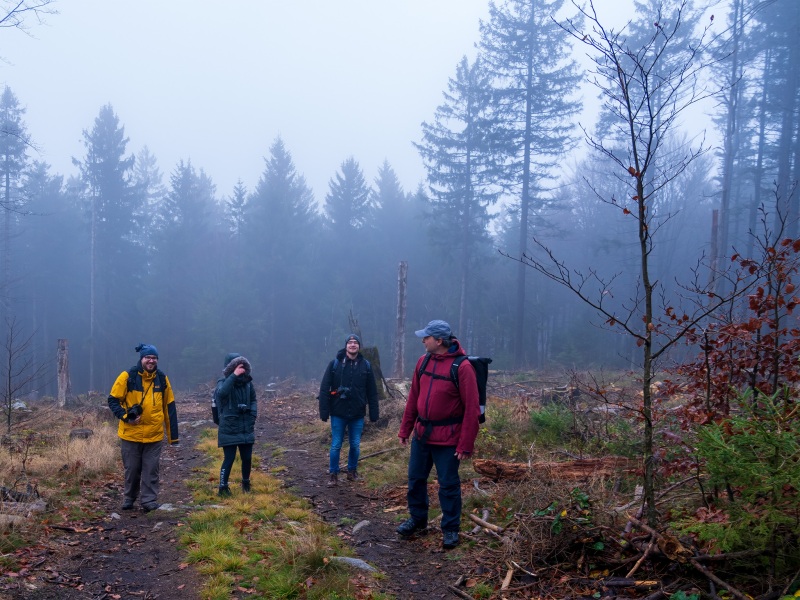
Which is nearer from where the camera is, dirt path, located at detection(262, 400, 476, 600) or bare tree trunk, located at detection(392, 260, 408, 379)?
dirt path, located at detection(262, 400, 476, 600)

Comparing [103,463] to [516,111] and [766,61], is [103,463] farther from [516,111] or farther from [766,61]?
[766,61]

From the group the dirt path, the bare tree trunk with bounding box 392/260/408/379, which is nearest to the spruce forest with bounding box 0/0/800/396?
the bare tree trunk with bounding box 392/260/408/379

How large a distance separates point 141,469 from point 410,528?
3.52m

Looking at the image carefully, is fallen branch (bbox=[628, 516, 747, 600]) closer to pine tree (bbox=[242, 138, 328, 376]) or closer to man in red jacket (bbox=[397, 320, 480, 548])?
man in red jacket (bbox=[397, 320, 480, 548])

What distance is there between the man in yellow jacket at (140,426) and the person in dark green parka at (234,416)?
0.71m

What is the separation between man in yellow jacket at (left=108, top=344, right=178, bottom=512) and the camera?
7168 mm

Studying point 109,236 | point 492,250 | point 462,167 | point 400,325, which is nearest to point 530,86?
point 462,167

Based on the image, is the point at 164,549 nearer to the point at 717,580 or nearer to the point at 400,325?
the point at 717,580

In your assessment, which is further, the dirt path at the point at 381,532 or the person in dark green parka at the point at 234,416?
the person in dark green parka at the point at 234,416

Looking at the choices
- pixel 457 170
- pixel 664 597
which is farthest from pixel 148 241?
pixel 664 597

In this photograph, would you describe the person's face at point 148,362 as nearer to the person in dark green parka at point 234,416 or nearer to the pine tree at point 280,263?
the person in dark green parka at point 234,416

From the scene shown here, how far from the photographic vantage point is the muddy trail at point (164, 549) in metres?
4.80

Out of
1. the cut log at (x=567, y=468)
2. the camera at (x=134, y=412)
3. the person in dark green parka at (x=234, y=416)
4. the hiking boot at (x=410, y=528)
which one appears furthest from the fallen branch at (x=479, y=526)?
the camera at (x=134, y=412)

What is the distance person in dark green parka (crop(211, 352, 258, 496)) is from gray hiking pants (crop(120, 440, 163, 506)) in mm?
813
